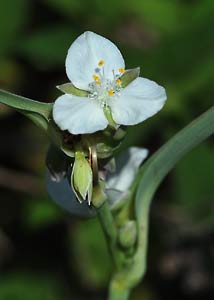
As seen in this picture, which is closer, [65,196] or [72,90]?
[72,90]

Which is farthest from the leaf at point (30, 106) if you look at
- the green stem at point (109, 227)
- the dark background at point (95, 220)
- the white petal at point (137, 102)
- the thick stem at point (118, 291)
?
the dark background at point (95, 220)

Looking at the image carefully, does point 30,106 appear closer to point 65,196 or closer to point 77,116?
point 77,116

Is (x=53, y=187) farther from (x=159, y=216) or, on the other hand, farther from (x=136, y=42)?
(x=136, y=42)

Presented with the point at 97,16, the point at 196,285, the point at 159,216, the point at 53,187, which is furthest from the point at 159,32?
the point at 53,187

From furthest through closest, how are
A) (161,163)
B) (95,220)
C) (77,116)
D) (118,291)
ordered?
(95,220), (118,291), (161,163), (77,116)

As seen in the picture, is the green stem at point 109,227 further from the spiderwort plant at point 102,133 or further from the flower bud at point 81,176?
the flower bud at point 81,176

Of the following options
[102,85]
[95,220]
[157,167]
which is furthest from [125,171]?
[95,220]
